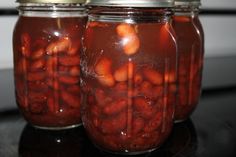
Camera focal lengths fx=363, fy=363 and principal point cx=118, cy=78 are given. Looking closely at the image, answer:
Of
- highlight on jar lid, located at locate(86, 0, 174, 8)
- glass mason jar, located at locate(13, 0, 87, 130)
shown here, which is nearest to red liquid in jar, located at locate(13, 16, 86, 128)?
glass mason jar, located at locate(13, 0, 87, 130)

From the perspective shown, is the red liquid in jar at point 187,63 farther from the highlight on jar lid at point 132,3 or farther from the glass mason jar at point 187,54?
the highlight on jar lid at point 132,3

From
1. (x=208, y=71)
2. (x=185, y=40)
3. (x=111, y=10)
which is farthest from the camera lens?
(x=208, y=71)

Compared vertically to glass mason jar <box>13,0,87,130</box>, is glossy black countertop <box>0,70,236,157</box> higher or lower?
lower

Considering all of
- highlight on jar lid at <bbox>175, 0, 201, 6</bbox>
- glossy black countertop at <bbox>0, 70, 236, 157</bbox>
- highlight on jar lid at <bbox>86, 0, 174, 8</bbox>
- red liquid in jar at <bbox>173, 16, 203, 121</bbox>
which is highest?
highlight on jar lid at <bbox>86, 0, 174, 8</bbox>

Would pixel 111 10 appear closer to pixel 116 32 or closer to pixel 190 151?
pixel 116 32

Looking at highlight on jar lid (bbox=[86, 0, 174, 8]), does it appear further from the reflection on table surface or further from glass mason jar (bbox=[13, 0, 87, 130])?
the reflection on table surface

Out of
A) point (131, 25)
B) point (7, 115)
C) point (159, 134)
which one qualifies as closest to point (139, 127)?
point (159, 134)

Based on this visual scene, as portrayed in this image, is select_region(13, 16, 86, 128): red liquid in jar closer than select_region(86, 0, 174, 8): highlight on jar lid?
No
